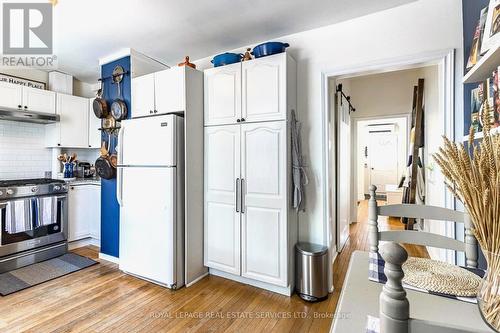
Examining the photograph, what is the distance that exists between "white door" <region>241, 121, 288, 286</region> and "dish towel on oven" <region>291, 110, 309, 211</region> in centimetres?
12

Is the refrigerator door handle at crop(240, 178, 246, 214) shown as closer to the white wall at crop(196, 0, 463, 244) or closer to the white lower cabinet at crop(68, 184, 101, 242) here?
the white wall at crop(196, 0, 463, 244)

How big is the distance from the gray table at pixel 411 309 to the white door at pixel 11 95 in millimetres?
4423

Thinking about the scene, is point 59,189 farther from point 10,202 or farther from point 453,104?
point 453,104

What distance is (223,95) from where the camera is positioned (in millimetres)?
2688

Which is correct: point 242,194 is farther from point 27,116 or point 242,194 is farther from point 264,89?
point 27,116

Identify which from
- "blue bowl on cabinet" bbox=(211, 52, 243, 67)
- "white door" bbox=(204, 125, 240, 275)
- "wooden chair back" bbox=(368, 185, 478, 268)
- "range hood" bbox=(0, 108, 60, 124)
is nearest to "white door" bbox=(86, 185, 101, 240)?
"range hood" bbox=(0, 108, 60, 124)

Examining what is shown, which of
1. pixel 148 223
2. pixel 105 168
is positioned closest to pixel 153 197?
pixel 148 223

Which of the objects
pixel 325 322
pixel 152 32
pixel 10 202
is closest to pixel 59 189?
pixel 10 202

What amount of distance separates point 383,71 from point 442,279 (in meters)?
2.05

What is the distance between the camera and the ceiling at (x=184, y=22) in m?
2.16

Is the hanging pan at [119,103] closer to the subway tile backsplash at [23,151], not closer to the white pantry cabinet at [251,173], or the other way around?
the white pantry cabinet at [251,173]

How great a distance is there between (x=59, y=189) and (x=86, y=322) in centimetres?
216

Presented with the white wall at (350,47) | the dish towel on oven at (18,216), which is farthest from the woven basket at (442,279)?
the dish towel on oven at (18,216)

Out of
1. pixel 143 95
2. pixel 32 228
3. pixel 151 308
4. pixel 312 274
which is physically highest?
pixel 143 95
